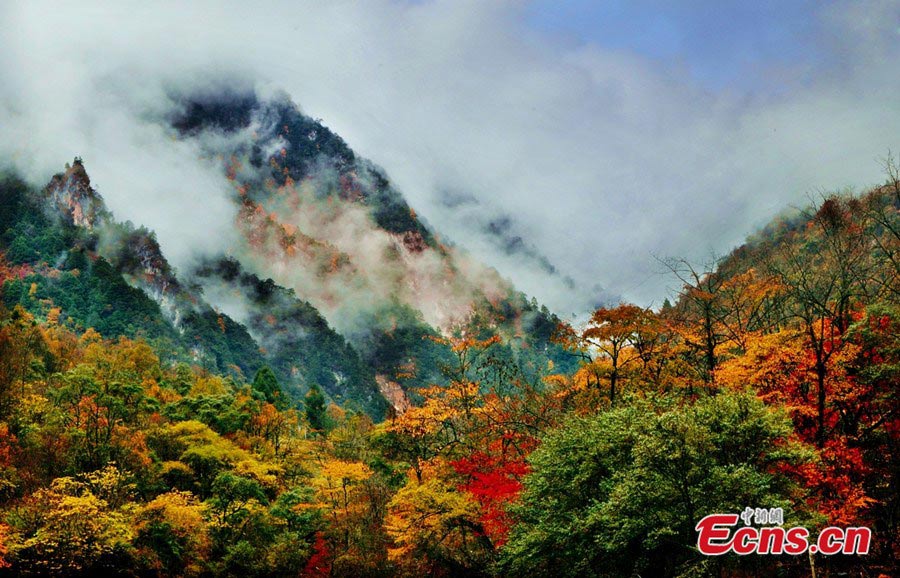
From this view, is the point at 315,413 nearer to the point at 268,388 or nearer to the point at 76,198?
the point at 268,388

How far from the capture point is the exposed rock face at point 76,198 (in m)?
172

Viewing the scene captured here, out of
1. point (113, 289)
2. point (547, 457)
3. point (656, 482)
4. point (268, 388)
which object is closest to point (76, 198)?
point (113, 289)

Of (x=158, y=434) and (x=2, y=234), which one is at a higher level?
(x=2, y=234)

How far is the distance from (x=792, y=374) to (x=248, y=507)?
30.5 m

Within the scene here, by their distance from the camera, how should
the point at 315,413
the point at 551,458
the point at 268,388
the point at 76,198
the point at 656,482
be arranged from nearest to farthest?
the point at 656,482, the point at 551,458, the point at 268,388, the point at 315,413, the point at 76,198

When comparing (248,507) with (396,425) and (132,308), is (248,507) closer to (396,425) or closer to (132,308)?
(396,425)

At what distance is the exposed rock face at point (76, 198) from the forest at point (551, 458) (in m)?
142

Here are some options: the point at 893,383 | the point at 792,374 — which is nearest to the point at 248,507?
the point at 792,374

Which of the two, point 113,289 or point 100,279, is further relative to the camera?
point 100,279

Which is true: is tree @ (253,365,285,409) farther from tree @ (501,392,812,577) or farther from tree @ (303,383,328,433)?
tree @ (501,392,812,577)

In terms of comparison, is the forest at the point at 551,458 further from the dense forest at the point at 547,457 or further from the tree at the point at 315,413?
the tree at the point at 315,413

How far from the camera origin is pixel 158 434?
134 feet

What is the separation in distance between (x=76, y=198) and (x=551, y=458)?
195146 mm

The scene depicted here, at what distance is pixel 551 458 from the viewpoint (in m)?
22.2
